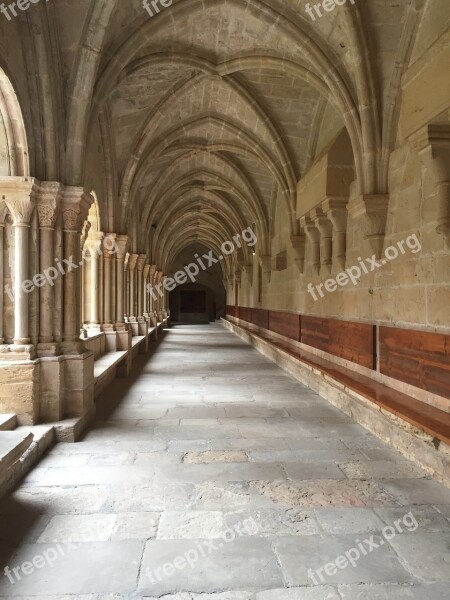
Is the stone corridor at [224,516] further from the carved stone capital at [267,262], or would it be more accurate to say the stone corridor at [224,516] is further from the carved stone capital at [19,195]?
the carved stone capital at [267,262]

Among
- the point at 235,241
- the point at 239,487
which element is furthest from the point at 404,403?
the point at 235,241

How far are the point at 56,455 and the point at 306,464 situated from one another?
2.02 m

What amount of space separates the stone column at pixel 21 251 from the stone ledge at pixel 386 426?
3283mm

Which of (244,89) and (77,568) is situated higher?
(244,89)

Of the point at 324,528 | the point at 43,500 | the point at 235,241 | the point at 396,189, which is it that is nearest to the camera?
the point at 324,528

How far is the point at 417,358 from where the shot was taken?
14.4ft

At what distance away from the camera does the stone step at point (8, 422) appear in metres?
3.68

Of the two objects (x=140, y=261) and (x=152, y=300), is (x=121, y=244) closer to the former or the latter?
(x=140, y=261)

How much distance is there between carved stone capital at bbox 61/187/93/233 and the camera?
4453 mm

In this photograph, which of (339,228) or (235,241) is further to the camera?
(235,241)

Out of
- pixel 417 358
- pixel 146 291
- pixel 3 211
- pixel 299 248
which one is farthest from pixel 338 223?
pixel 146 291

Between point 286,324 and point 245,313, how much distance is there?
7493 millimetres

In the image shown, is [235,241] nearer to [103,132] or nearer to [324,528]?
[103,132]

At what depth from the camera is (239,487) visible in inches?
119
